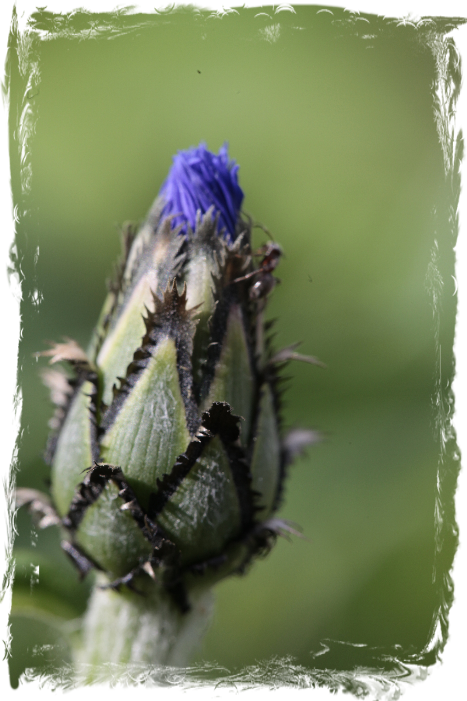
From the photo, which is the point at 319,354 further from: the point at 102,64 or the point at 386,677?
the point at 102,64

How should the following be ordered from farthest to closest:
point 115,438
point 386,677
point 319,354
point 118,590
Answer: point 319,354 → point 386,677 → point 118,590 → point 115,438

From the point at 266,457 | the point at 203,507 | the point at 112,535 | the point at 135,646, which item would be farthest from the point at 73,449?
the point at 135,646

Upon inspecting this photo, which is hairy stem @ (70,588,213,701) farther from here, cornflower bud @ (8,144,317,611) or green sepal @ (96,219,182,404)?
green sepal @ (96,219,182,404)

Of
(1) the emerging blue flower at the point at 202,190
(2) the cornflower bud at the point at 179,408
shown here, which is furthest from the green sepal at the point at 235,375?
(1) the emerging blue flower at the point at 202,190

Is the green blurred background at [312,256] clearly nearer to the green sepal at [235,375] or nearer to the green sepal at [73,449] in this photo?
the green sepal at [73,449]

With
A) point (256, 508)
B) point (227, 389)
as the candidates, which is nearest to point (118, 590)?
point (256, 508)

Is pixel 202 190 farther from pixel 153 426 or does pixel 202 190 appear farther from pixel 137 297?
pixel 153 426

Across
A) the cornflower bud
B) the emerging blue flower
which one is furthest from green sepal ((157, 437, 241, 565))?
the emerging blue flower
